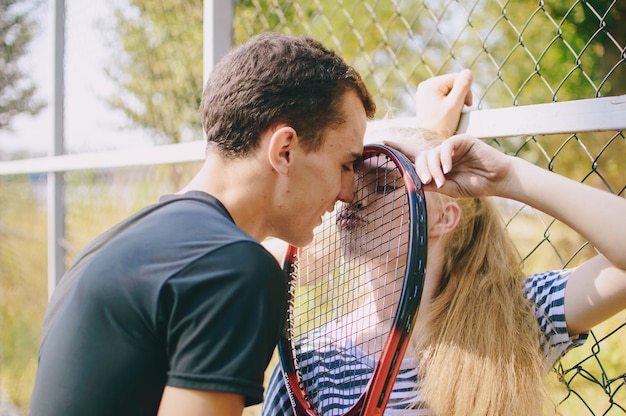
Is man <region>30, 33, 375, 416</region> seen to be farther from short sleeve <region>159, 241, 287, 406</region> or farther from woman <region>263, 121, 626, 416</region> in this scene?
woman <region>263, 121, 626, 416</region>

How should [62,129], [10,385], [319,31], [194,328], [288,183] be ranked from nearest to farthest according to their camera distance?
[194,328], [288,183], [62,129], [319,31], [10,385]

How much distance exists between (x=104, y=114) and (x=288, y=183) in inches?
124

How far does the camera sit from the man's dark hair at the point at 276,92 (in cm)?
162

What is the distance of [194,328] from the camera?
123cm

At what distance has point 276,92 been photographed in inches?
63.6

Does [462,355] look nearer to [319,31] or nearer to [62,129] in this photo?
[62,129]

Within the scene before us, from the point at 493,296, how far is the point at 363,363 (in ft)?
1.33

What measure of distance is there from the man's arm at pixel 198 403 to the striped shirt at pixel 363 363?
0.47 meters

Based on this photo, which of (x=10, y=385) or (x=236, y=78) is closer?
(x=236, y=78)

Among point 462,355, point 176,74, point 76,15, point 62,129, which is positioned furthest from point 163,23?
point 462,355

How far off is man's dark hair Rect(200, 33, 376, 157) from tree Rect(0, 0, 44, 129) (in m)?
3.94

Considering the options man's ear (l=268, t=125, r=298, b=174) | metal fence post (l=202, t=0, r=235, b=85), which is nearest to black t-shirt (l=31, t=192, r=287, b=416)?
man's ear (l=268, t=125, r=298, b=174)

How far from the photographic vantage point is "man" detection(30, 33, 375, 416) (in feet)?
4.03

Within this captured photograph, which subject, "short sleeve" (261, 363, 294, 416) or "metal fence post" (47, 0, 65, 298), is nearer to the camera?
"short sleeve" (261, 363, 294, 416)
